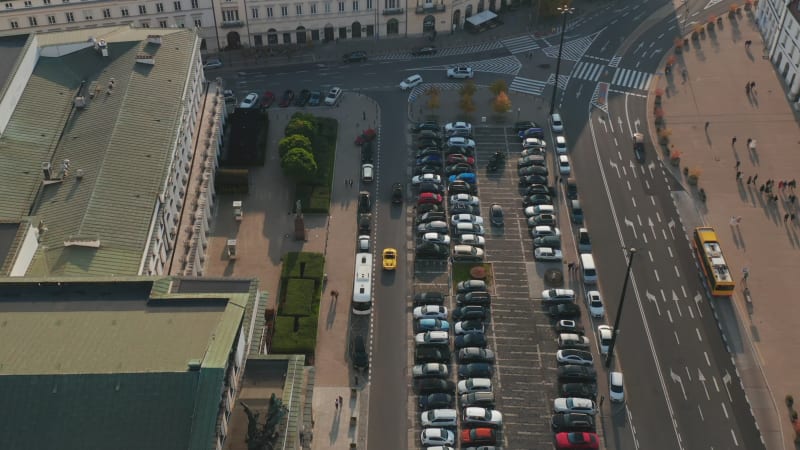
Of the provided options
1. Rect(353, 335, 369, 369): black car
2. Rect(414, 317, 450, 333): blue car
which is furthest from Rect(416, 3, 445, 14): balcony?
Rect(353, 335, 369, 369): black car

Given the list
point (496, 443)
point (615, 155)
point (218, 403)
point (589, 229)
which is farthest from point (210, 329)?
point (615, 155)

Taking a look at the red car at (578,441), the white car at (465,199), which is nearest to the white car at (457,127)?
the white car at (465,199)

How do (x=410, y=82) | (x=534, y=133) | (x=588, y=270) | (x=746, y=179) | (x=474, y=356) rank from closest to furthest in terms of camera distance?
(x=474, y=356) < (x=588, y=270) < (x=746, y=179) < (x=534, y=133) < (x=410, y=82)

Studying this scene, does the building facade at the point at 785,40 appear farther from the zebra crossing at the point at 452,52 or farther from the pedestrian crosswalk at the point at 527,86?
the zebra crossing at the point at 452,52

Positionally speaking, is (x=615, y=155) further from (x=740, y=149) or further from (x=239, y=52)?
(x=239, y=52)

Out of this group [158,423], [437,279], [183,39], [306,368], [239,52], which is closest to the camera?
[158,423]

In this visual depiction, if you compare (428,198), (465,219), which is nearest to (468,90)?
(428,198)

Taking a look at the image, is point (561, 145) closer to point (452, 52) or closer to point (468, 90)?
point (468, 90)
